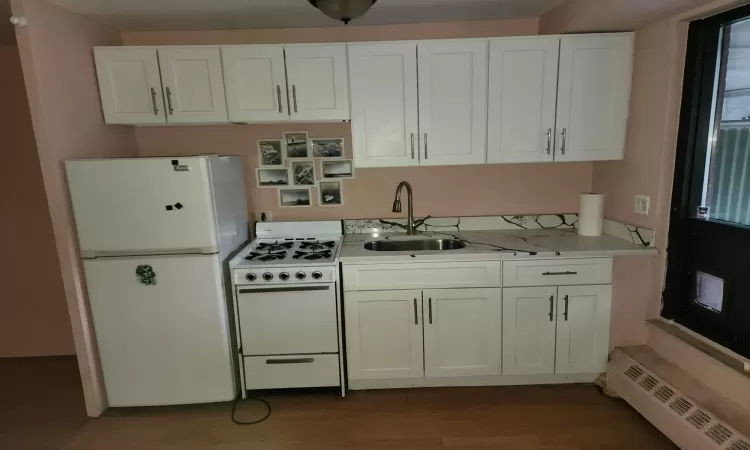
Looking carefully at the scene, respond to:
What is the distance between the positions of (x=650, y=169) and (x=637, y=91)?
1.65 feet

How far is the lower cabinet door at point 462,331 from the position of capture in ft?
8.63

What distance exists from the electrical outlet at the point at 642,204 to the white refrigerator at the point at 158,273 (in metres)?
2.57

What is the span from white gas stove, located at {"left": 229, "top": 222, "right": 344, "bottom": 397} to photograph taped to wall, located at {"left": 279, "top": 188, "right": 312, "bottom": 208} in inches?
23.5

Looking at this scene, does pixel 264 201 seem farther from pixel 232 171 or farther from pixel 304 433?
pixel 304 433

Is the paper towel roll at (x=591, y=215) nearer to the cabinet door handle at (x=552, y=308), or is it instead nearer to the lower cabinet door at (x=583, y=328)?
the lower cabinet door at (x=583, y=328)

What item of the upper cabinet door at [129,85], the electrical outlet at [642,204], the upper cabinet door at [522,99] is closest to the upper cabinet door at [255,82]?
the upper cabinet door at [129,85]

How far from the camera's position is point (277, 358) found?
2633mm

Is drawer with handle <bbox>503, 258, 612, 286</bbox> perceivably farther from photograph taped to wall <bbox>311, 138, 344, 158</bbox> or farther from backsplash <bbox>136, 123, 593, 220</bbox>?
photograph taped to wall <bbox>311, 138, 344, 158</bbox>

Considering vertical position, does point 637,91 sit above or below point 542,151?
above

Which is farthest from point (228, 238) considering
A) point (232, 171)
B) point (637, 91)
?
point (637, 91)

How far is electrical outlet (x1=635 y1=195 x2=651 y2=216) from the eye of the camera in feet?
8.36

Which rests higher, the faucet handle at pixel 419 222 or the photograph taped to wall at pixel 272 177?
the photograph taped to wall at pixel 272 177

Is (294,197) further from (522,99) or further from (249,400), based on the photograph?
(522,99)

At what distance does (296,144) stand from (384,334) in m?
1.50
